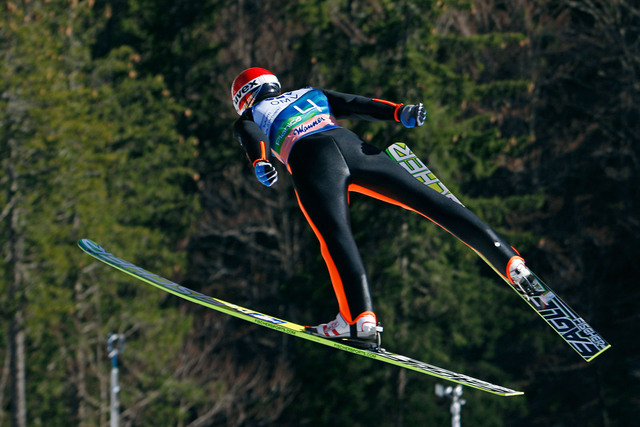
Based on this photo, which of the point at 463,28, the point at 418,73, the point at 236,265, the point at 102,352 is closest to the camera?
the point at 418,73

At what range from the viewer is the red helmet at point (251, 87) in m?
5.95

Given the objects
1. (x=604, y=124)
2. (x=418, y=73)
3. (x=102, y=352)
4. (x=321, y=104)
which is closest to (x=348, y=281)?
(x=321, y=104)

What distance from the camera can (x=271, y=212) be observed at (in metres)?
27.2

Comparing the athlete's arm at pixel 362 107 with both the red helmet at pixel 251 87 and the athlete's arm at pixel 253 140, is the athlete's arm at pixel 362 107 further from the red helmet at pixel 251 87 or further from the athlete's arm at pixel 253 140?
the athlete's arm at pixel 253 140

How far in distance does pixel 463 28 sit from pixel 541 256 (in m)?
6.56

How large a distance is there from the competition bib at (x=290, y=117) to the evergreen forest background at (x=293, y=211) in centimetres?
1620

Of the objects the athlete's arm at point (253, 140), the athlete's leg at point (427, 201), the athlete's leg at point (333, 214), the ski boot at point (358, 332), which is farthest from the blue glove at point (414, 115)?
the ski boot at point (358, 332)

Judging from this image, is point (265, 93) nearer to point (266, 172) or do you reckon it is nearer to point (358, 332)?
point (266, 172)

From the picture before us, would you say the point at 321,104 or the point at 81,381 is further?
the point at 81,381

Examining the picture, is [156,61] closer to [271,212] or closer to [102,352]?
[271,212]

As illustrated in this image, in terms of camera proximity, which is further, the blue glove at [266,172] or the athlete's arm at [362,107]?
the athlete's arm at [362,107]

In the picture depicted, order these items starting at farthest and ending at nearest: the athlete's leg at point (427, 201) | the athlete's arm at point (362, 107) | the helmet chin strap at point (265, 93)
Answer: the helmet chin strap at point (265, 93) → the athlete's arm at point (362, 107) → the athlete's leg at point (427, 201)

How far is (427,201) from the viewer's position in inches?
220

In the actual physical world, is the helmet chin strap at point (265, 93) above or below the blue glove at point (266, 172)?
above
